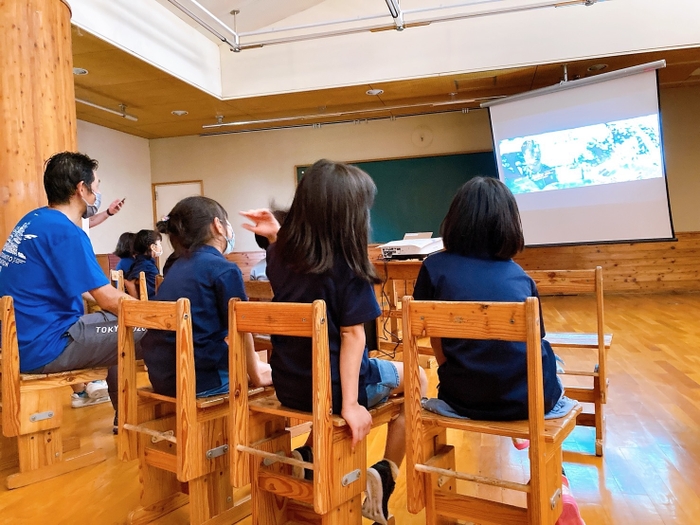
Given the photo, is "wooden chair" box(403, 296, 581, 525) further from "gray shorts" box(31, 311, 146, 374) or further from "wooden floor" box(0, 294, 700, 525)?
"gray shorts" box(31, 311, 146, 374)

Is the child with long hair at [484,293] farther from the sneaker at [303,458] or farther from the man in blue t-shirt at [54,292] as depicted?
the man in blue t-shirt at [54,292]

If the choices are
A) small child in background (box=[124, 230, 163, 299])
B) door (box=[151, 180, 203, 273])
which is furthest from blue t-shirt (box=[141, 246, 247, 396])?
door (box=[151, 180, 203, 273])

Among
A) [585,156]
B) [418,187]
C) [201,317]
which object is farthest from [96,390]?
[418,187]

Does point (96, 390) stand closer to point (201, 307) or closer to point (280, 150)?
point (201, 307)

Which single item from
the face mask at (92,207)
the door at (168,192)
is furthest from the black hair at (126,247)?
the door at (168,192)

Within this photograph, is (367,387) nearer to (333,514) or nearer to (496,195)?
(333,514)

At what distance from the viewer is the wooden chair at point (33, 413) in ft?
6.54

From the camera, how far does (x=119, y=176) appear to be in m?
8.08

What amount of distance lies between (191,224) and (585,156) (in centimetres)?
494

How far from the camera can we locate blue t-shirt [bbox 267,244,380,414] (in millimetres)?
1424

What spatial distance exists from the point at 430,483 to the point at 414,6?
19.6ft

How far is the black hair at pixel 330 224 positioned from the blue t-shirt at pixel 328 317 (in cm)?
3

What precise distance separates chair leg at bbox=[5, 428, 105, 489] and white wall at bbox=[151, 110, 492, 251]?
6.00 meters

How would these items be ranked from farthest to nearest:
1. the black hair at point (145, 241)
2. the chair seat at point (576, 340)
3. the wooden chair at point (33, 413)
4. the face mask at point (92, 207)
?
the black hair at point (145, 241), the face mask at point (92, 207), the chair seat at point (576, 340), the wooden chair at point (33, 413)
